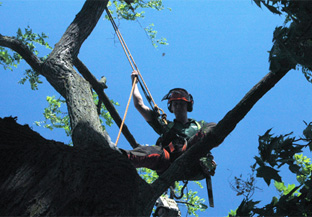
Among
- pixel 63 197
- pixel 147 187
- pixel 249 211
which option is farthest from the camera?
pixel 249 211

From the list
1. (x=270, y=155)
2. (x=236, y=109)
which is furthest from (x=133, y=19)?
(x=270, y=155)

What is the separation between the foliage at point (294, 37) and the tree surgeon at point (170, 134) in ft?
4.53

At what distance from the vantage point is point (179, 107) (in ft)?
16.1

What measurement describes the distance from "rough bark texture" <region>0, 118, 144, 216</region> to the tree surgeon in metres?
1.51

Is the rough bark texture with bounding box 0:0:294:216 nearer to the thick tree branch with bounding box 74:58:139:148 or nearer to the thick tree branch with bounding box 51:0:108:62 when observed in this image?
the thick tree branch with bounding box 51:0:108:62

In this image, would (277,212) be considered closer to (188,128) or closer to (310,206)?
(310,206)

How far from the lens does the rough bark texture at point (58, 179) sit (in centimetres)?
174

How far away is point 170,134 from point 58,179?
2.67m

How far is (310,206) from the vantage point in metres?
2.44

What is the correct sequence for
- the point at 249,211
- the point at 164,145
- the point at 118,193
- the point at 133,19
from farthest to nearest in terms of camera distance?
the point at 133,19 → the point at 164,145 → the point at 249,211 → the point at 118,193

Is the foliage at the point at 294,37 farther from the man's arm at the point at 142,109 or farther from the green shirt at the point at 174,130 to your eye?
the man's arm at the point at 142,109

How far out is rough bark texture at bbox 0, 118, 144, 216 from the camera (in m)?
1.74

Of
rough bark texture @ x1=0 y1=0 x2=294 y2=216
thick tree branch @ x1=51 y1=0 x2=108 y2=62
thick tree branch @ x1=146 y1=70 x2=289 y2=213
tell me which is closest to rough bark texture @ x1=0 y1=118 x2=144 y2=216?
rough bark texture @ x1=0 y1=0 x2=294 y2=216

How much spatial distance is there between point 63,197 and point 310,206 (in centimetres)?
185
